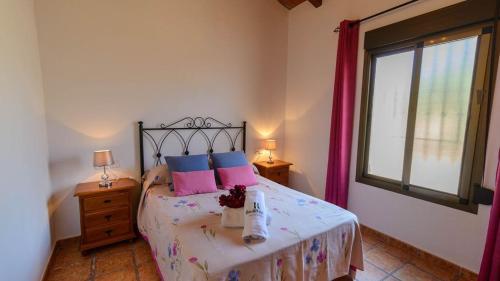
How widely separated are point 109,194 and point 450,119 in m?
3.26

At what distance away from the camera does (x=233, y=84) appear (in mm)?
3299

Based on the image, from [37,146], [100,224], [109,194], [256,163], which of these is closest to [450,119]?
[256,163]

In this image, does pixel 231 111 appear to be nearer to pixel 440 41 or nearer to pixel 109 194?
pixel 109 194

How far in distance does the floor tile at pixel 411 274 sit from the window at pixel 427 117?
0.65m

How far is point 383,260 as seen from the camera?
2275mm

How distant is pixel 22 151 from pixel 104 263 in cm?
118

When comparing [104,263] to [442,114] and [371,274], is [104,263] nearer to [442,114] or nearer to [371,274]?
[371,274]

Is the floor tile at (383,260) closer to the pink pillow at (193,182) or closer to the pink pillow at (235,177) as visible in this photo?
the pink pillow at (235,177)

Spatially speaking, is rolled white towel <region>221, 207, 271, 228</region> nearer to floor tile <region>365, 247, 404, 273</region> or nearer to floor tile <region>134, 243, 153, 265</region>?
floor tile <region>134, 243, 153, 265</region>

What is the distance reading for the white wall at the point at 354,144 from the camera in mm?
2027

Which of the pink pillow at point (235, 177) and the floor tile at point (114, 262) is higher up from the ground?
the pink pillow at point (235, 177)

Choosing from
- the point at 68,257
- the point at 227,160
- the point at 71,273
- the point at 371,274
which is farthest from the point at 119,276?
the point at 371,274

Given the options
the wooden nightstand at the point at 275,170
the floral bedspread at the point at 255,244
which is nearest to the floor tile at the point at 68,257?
the floral bedspread at the point at 255,244

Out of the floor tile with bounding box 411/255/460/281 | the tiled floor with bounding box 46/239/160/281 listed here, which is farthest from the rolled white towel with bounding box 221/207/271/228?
the floor tile with bounding box 411/255/460/281
